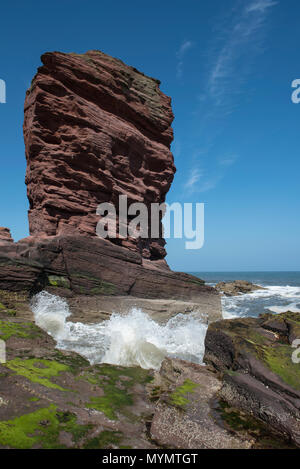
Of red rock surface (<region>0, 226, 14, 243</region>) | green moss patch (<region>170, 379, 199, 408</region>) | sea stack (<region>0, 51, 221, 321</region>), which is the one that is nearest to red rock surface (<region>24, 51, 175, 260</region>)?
sea stack (<region>0, 51, 221, 321</region>)

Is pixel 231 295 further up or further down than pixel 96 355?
further down

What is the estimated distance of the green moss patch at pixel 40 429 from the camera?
183 inches

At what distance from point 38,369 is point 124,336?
5275 mm

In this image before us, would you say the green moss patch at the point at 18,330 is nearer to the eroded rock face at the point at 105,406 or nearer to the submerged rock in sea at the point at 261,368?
the eroded rock face at the point at 105,406

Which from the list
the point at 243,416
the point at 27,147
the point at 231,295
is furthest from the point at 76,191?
the point at 231,295

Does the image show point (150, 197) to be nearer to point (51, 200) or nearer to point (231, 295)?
point (51, 200)

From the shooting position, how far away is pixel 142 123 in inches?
922

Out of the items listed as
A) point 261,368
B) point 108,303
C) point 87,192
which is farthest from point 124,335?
point 87,192

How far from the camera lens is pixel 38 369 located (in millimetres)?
7680

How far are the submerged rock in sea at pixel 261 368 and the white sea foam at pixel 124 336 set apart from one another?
195 cm

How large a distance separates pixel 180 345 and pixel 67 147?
14.9 metres

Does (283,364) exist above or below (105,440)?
above

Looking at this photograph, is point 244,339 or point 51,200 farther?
point 51,200

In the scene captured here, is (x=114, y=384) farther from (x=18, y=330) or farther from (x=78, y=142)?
(x=78, y=142)
